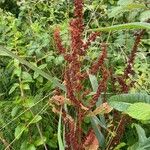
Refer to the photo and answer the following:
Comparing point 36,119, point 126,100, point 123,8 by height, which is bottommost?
point 36,119

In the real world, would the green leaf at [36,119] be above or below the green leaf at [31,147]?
above

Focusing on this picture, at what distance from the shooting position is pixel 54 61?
238 cm

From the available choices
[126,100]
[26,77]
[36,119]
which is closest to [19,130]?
[36,119]

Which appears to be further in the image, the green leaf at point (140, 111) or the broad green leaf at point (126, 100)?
the broad green leaf at point (126, 100)

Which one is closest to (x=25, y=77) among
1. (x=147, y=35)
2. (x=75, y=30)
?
(x=75, y=30)

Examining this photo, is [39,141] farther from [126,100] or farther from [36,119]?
[126,100]

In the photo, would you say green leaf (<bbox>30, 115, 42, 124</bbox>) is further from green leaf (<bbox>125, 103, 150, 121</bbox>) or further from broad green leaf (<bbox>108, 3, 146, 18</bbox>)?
green leaf (<bbox>125, 103, 150, 121</bbox>)

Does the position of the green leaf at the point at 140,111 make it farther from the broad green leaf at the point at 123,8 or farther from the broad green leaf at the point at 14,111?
the broad green leaf at the point at 14,111

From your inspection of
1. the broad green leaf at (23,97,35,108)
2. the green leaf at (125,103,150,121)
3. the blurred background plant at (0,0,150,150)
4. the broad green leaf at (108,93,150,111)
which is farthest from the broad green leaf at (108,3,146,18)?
the broad green leaf at (23,97,35,108)

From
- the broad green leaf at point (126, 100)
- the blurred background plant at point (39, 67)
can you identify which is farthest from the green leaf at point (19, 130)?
the broad green leaf at point (126, 100)

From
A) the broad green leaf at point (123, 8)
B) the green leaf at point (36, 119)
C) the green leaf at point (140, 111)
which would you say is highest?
the broad green leaf at point (123, 8)

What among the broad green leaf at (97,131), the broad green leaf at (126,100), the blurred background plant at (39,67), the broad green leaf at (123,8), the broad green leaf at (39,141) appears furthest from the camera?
the blurred background plant at (39,67)

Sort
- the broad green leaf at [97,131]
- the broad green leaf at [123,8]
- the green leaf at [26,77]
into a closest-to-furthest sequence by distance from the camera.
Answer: the broad green leaf at [123,8] → the broad green leaf at [97,131] → the green leaf at [26,77]

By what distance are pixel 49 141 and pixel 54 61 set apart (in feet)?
1.66
